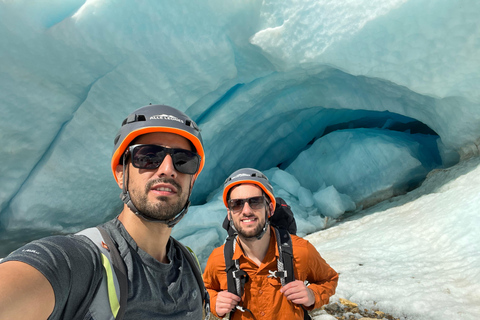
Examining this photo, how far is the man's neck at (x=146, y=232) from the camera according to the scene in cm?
125

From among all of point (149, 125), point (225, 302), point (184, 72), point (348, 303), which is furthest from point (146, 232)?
point (184, 72)

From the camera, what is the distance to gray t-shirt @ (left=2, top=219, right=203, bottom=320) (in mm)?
815

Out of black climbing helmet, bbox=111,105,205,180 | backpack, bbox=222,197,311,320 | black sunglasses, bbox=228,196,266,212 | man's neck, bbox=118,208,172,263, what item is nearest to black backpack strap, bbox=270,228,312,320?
backpack, bbox=222,197,311,320

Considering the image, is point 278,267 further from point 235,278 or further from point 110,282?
point 110,282

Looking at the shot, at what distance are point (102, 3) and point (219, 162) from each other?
398 centimetres

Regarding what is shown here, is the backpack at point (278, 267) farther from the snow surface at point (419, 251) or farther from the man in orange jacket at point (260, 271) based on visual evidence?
the snow surface at point (419, 251)

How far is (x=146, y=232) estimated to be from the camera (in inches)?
49.4

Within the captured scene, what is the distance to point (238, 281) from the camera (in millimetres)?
1894

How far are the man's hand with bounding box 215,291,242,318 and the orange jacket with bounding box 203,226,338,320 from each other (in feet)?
0.22

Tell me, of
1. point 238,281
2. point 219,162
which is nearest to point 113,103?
point 219,162

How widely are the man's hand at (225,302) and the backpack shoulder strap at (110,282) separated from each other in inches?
37.8

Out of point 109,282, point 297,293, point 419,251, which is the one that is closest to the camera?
point 109,282

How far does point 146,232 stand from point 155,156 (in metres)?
0.34

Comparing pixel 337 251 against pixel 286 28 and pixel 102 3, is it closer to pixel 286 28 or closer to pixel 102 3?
pixel 286 28
